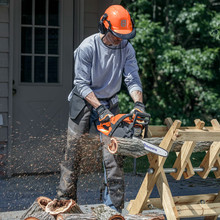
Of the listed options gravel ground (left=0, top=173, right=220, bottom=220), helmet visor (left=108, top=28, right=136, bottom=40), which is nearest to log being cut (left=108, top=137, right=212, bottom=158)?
helmet visor (left=108, top=28, right=136, bottom=40)

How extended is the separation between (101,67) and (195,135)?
1156mm

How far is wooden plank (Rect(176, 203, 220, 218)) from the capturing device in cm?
435

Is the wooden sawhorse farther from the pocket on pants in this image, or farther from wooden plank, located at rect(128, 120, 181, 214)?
the pocket on pants

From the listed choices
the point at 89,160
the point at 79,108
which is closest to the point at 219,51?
the point at 89,160

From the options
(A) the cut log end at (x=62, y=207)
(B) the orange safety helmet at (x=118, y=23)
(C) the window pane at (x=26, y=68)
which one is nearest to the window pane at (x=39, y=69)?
(C) the window pane at (x=26, y=68)

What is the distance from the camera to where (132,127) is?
4.12 metres

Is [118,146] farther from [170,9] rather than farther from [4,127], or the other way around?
[170,9]

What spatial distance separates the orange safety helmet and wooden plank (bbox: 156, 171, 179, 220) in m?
1.29

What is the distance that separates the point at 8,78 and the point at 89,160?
75.6 inches

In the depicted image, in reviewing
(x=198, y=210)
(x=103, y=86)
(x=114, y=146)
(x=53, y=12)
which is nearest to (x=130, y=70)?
(x=103, y=86)

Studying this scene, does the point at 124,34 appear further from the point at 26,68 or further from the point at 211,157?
the point at 26,68

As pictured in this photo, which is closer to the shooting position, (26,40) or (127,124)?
(127,124)

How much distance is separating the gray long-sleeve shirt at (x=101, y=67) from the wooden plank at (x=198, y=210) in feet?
4.06

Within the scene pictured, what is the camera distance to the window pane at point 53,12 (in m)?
7.31
